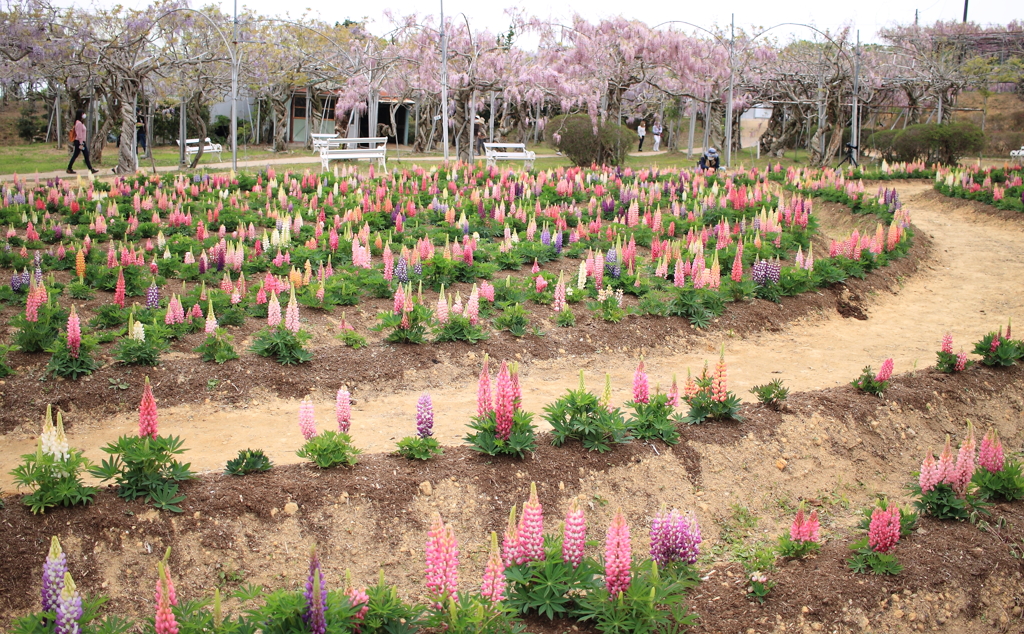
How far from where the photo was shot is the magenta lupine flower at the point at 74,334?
746 cm

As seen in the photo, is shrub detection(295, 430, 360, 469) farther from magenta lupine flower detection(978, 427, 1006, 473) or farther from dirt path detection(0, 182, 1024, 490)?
magenta lupine flower detection(978, 427, 1006, 473)

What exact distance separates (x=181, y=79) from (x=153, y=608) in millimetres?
29499

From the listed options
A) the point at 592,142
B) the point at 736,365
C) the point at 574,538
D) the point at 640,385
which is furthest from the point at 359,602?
the point at 592,142

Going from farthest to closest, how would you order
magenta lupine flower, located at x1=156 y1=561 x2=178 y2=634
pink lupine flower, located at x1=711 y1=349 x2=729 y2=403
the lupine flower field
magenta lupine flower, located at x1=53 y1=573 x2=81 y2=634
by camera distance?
1. pink lupine flower, located at x1=711 y1=349 x2=729 y2=403
2. the lupine flower field
3. magenta lupine flower, located at x1=53 y1=573 x2=81 y2=634
4. magenta lupine flower, located at x1=156 y1=561 x2=178 y2=634

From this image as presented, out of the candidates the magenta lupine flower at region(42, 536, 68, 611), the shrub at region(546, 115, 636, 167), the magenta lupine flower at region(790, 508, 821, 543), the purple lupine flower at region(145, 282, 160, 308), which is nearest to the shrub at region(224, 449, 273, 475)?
the magenta lupine flower at region(42, 536, 68, 611)

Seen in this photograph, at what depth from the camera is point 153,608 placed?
4750 mm

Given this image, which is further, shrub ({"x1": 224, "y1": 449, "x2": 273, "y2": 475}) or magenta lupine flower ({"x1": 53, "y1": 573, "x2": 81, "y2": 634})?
shrub ({"x1": 224, "y1": 449, "x2": 273, "y2": 475})

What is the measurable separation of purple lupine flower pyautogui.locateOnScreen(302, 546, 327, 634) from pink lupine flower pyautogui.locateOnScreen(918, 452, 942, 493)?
3.78 meters

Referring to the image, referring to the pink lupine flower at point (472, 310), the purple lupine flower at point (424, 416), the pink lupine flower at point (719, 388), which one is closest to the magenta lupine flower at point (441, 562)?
the purple lupine flower at point (424, 416)

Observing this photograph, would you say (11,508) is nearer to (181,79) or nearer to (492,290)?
(492,290)

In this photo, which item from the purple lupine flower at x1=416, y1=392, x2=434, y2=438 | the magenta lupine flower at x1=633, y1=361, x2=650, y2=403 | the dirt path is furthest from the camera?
the dirt path

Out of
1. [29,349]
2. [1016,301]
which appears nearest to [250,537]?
[29,349]

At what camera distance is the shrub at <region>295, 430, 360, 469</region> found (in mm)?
5688

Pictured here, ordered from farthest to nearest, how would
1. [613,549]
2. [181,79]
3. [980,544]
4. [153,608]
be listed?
[181,79] → [980,544] → [153,608] → [613,549]
